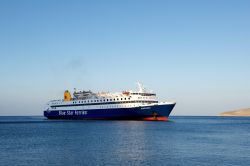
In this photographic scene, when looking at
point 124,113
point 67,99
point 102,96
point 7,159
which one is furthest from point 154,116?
point 7,159

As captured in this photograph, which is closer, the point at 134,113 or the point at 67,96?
the point at 134,113

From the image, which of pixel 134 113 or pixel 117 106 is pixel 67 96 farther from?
pixel 134 113

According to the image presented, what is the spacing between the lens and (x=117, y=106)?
116812mm

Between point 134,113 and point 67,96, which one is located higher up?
point 67,96

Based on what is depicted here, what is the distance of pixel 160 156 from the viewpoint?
42.2m

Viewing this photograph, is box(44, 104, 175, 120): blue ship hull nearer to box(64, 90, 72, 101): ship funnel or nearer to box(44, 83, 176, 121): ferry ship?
box(44, 83, 176, 121): ferry ship

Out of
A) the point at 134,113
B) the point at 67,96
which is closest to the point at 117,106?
the point at 134,113

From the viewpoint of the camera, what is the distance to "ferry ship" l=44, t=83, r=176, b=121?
112m

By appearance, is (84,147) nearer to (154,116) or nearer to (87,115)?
(154,116)

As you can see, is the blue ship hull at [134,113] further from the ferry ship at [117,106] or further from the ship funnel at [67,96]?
the ship funnel at [67,96]

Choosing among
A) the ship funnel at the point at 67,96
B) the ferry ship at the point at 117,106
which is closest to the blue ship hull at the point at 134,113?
the ferry ship at the point at 117,106

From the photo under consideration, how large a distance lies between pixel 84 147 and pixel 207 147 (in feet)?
55.7

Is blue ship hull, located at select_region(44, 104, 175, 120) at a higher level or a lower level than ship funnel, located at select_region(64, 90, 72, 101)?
lower

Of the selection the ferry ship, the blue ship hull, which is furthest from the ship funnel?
the blue ship hull
